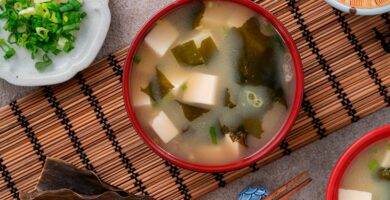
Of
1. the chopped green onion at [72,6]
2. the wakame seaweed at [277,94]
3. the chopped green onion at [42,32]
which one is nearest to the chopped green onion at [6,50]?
the chopped green onion at [42,32]

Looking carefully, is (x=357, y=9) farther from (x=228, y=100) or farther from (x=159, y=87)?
(x=159, y=87)

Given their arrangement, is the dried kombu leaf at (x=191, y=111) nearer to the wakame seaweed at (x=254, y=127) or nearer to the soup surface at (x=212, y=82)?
the soup surface at (x=212, y=82)

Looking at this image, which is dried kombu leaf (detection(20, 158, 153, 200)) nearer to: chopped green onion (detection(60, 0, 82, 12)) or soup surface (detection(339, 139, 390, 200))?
chopped green onion (detection(60, 0, 82, 12))

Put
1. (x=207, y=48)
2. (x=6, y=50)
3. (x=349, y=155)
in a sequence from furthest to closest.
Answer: (x=6, y=50) < (x=207, y=48) < (x=349, y=155)

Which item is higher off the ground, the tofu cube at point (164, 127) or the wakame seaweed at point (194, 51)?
the wakame seaweed at point (194, 51)

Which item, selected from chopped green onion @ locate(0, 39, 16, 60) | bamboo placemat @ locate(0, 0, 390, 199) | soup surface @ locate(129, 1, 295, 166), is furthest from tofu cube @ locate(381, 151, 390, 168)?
chopped green onion @ locate(0, 39, 16, 60)

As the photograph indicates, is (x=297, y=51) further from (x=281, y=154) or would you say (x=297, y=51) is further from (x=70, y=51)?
(x=70, y=51)

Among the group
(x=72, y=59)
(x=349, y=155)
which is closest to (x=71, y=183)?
(x=72, y=59)
